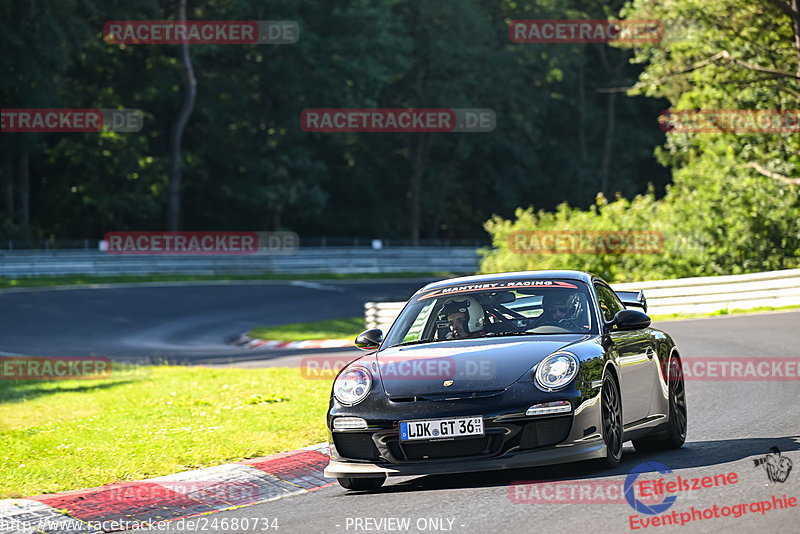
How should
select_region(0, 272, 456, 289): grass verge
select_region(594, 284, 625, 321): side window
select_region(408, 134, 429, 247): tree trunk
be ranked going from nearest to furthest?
select_region(594, 284, 625, 321): side window → select_region(0, 272, 456, 289): grass verge → select_region(408, 134, 429, 247): tree trunk

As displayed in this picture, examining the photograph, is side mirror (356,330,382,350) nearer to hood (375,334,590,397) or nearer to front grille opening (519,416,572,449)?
hood (375,334,590,397)

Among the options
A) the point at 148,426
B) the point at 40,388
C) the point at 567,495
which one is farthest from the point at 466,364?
the point at 40,388

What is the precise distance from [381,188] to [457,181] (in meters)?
5.94

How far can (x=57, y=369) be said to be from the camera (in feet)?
67.6

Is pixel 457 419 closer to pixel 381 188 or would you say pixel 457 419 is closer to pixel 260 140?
pixel 260 140

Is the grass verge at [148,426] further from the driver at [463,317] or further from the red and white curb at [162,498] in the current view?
the driver at [463,317]

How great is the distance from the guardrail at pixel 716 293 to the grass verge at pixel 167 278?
20460 millimetres

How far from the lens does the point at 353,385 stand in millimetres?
7586

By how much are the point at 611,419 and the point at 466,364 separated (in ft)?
3.29

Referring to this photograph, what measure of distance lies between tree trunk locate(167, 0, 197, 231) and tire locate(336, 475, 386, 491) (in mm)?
46168

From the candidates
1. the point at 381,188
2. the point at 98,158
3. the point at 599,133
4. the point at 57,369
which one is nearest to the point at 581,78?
the point at 599,133

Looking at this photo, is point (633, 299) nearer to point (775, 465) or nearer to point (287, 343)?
point (775, 465)

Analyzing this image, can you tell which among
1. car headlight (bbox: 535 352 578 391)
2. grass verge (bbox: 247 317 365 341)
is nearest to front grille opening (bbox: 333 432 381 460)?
car headlight (bbox: 535 352 578 391)

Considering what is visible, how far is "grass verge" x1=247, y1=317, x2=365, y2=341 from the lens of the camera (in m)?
27.6
